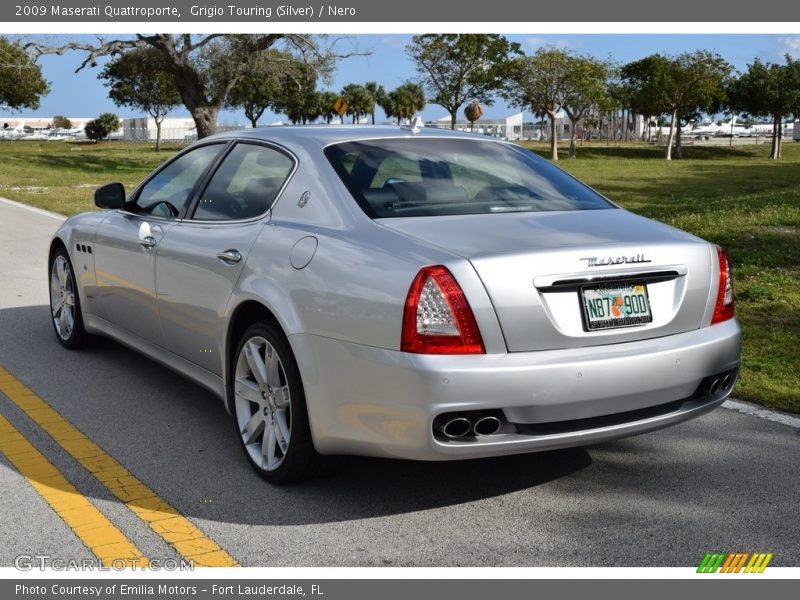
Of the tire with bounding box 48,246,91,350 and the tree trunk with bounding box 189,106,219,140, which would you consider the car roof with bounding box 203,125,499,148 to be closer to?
the tire with bounding box 48,246,91,350

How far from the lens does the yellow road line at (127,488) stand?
375 centimetres

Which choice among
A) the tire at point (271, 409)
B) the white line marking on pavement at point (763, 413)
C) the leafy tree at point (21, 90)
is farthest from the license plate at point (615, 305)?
the leafy tree at point (21, 90)

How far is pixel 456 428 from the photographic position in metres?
3.74

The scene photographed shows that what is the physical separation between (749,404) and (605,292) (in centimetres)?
236

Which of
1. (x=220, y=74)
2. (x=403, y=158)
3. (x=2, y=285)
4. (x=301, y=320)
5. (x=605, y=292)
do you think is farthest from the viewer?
(x=220, y=74)

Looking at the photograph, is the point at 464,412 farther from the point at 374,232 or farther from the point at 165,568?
the point at 165,568

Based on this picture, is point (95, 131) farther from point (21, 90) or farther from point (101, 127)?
point (21, 90)

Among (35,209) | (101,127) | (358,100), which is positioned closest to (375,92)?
(358,100)

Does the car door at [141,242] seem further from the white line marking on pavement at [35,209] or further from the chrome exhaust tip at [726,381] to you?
the white line marking on pavement at [35,209]

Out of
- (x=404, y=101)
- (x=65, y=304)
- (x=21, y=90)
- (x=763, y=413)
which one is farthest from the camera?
(x=404, y=101)

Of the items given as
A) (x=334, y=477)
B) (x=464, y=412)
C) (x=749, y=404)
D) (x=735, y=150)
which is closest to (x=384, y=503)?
(x=334, y=477)

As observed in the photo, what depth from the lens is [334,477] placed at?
4.54 meters

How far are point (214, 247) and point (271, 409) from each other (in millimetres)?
929

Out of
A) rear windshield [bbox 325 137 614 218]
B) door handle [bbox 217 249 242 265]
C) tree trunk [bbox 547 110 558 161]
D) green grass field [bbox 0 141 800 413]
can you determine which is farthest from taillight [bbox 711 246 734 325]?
tree trunk [bbox 547 110 558 161]
